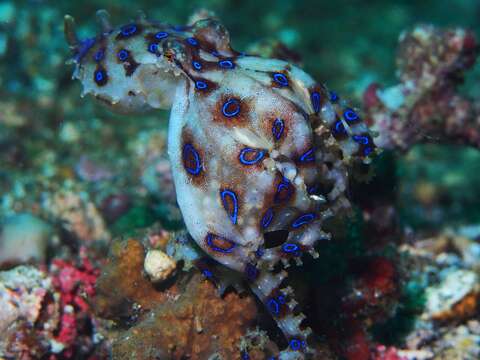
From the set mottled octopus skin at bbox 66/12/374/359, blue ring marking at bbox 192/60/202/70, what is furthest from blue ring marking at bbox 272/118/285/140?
blue ring marking at bbox 192/60/202/70

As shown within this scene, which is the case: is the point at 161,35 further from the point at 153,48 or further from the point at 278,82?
the point at 278,82

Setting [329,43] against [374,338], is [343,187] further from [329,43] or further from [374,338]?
[329,43]

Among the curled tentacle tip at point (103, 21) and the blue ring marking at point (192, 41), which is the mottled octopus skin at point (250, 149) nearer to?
the blue ring marking at point (192, 41)

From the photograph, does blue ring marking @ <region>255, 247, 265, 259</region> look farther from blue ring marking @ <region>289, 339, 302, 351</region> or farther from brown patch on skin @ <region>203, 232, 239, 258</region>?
blue ring marking @ <region>289, 339, 302, 351</region>

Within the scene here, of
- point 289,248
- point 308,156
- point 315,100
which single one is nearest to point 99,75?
point 315,100

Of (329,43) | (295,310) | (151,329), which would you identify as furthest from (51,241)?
(329,43)

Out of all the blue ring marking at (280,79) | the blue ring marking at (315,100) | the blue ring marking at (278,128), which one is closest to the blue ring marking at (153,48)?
the blue ring marking at (280,79)
